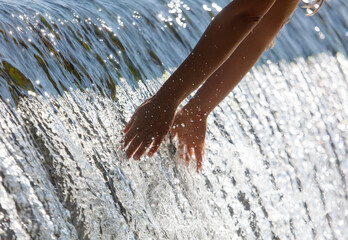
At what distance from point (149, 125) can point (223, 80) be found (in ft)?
1.25

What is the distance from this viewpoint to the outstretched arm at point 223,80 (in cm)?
216

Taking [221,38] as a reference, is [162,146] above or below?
below

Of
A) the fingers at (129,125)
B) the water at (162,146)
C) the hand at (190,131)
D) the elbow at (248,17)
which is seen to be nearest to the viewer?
the water at (162,146)

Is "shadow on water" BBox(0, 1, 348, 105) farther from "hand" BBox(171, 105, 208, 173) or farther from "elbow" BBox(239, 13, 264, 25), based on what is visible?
"elbow" BBox(239, 13, 264, 25)

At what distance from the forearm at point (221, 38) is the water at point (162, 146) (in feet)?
1.08

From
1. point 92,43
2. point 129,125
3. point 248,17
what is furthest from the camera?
point 92,43

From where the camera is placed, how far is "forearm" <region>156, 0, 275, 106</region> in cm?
187

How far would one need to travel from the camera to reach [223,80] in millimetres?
2193

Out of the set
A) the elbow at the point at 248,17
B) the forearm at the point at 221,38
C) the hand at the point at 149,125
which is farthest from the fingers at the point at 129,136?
the elbow at the point at 248,17

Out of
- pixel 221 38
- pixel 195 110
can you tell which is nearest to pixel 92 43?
pixel 195 110

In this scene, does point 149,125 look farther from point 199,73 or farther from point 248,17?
point 248,17

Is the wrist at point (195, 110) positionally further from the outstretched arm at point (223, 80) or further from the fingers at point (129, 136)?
the fingers at point (129, 136)

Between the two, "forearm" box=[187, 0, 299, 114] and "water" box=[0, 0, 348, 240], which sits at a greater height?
"forearm" box=[187, 0, 299, 114]

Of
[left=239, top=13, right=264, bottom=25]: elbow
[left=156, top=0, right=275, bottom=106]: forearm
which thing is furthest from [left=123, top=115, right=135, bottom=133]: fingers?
[left=239, top=13, right=264, bottom=25]: elbow
